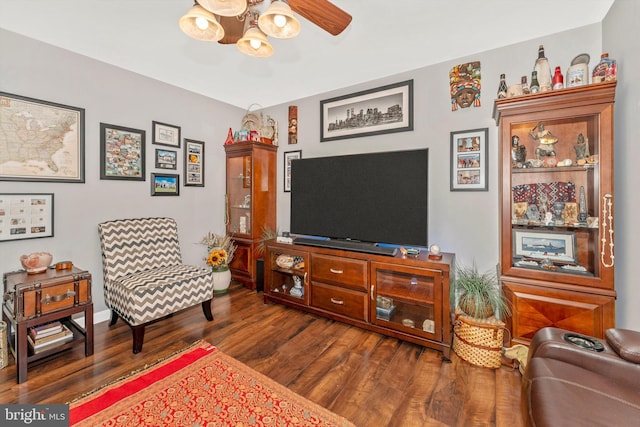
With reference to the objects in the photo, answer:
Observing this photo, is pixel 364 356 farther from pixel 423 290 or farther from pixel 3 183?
pixel 3 183

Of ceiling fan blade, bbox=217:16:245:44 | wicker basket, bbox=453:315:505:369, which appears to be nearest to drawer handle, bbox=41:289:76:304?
ceiling fan blade, bbox=217:16:245:44

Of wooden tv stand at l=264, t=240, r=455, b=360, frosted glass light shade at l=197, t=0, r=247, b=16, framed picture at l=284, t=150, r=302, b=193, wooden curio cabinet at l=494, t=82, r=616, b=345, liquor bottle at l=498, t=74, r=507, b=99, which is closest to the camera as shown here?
frosted glass light shade at l=197, t=0, r=247, b=16

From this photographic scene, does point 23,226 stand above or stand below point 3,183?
below

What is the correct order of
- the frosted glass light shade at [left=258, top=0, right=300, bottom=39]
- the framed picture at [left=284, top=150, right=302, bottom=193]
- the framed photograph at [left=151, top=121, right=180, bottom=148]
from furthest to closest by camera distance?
1. the framed picture at [left=284, top=150, right=302, bottom=193]
2. the framed photograph at [left=151, top=121, right=180, bottom=148]
3. the frosted glass light shade at [left=258, top=0, right=300, bottom=39]

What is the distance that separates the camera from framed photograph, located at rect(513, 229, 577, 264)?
199 cm

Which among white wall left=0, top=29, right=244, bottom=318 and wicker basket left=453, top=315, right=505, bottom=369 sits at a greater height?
white wall left=0, top=29, right=244, bottom=318

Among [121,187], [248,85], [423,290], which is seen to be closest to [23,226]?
[121,187]

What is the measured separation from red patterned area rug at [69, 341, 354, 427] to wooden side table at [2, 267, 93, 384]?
59 cm

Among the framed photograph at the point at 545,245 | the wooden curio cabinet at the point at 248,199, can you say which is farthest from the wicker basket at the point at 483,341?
the wooden curio cabinet at the point at 248,199

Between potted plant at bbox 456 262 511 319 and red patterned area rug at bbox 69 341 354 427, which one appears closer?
red patterned area rug at bbox 69 341 354 427

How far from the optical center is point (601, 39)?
206 cm

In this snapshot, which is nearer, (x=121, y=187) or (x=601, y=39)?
(x=601, y=39)

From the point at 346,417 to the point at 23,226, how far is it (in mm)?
2878

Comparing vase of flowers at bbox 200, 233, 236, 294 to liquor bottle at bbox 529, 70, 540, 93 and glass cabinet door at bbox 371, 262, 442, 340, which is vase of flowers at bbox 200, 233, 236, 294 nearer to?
glass cabinet door at bbox 371, 262, 442, 340
